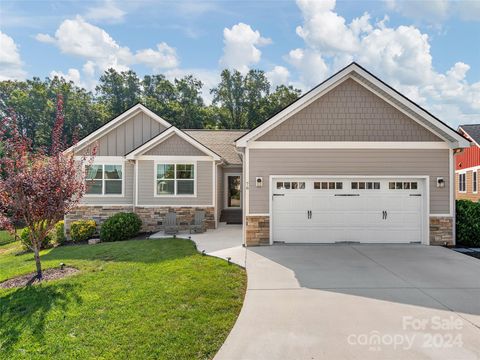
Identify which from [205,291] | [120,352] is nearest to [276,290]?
[205,291]

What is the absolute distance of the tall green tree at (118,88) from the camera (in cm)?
4088

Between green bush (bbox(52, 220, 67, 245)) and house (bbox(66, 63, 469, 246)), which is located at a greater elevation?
house (bbox(66, 63, 469, 246))

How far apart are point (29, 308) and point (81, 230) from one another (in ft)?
25.8

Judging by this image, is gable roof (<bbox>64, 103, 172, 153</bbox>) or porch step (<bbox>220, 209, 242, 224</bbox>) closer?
gable roof (<bbox>64, 103, 172, 153</bbox>)


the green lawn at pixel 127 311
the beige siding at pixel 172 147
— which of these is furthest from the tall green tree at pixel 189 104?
the green lawn at pixel 127 311

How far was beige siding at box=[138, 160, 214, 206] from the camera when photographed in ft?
42.2

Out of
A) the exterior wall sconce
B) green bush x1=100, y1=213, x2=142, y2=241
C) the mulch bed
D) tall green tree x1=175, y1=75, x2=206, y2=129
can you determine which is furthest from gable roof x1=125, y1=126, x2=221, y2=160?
tall green tree x1=175, y1=75, x2=206, y2=129

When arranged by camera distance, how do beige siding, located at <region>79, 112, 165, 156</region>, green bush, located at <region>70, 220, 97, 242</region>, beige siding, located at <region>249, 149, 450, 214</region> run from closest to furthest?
1. beige siding, located at <region>249, 149, 450, 214</region>
2. green bush, located at <region>70, 220, 97, 242</region>
3. beige siding, located at <region>79, 112, 165, 156</region>

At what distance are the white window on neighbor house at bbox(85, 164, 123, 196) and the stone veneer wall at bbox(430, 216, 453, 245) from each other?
1329 centimetres

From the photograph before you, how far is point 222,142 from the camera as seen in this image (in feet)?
55.9

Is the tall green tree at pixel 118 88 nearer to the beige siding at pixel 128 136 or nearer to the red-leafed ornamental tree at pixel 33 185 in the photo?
the beige siding at pixel 128 136

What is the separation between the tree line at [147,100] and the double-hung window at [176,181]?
24.1 m

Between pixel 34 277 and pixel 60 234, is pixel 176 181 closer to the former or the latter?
pixel 60 234

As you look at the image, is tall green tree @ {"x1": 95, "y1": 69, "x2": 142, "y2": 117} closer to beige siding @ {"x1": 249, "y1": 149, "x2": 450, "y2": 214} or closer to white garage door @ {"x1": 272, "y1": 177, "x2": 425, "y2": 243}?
beige siding @ {"x1": 249, "y1": 149, "x2": 450, "y2": 214}
